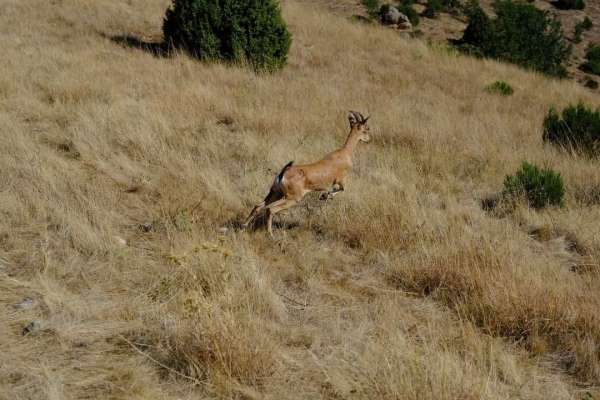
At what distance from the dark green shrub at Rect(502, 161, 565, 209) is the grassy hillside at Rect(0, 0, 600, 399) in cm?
26

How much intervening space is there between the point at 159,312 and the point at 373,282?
177 cm

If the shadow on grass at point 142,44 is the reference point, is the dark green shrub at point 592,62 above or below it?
below

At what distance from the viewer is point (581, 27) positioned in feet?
87.1

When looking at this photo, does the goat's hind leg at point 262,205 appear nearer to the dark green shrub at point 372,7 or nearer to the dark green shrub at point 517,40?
the dark green shrub at point 517,40

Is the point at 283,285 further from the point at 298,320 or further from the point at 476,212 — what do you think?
the point at 476,212

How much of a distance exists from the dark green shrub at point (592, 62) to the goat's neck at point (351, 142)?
21.1 metres

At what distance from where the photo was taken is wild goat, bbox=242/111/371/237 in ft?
15.9

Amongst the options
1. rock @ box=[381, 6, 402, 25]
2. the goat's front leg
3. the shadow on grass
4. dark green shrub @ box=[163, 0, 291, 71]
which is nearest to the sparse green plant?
rock @ box=[381, 6, 402, 25]

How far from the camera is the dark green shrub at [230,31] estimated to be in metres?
11.9

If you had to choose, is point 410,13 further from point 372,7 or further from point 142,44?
point 142,44

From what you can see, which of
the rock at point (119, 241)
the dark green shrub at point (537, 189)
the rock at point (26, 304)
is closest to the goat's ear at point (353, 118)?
the dark green shrub at point (537, 189)

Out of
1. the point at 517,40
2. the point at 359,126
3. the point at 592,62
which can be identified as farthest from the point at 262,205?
the point at 592,62

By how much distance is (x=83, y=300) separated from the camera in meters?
3.83

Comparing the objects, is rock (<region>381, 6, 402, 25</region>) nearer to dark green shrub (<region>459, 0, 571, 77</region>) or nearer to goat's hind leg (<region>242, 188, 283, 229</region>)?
dark green shrub (<region>459, 0, 571, 77</region>)
